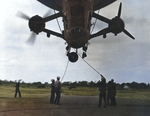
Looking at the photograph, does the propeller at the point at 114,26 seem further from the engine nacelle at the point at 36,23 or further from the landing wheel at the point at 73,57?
the engine nacelle at the point at 36,23

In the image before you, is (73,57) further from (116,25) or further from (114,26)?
(116,25)

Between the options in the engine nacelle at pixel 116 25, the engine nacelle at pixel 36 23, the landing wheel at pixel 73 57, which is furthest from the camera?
the landing wheel at pixel 73 57

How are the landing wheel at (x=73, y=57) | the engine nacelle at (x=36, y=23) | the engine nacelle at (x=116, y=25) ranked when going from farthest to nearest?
the landing wheel at (x=73, y=57)
the engine nacelle at (x=116, y=25)
the engine nacelle at (x=36, y=23)

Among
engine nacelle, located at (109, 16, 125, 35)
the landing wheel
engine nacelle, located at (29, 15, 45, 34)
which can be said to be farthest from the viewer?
the landing wheel

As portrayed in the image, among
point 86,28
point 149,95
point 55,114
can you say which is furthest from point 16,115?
point 149,95

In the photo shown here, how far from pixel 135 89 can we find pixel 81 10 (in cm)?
970

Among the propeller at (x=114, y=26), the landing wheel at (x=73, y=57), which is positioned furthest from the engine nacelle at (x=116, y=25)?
the landing wheel at (x=73, y=57)

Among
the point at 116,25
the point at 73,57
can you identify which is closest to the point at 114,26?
the point at 116,25

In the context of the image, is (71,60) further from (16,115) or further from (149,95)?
(16,115)

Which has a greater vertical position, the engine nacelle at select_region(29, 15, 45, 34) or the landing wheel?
the engine nacelle at select_region(29, 15, 45, 34)

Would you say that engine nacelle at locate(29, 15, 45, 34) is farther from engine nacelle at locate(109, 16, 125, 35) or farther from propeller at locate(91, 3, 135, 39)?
engine nacelle at locate(109, 16, 125, 35)

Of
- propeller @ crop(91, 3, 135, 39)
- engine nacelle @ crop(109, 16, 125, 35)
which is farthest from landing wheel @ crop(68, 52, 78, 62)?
engine nacelle @ crop(109, 16, 125, 35)

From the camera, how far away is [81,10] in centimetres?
1593

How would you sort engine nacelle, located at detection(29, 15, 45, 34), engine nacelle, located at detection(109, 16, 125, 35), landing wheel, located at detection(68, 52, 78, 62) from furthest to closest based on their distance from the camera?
landing wheel, located at detection(68, 52, 78, 62) < engine nacelle, located at detection(109, 16, 125, 35) < engine nacelle, located at detection(29, 15, 45, 34)
